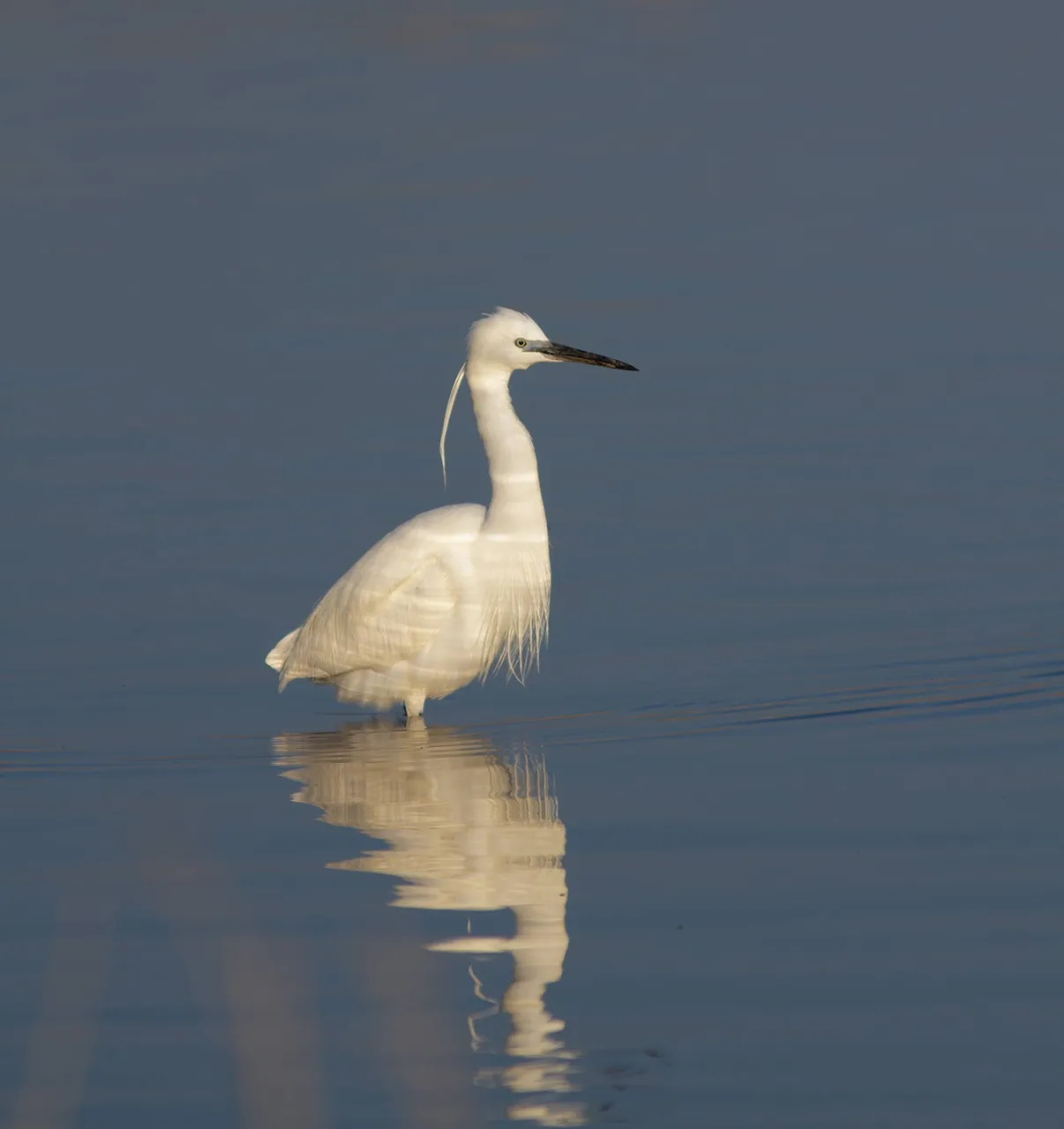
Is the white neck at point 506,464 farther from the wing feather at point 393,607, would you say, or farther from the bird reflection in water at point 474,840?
the bird reflection in water at point 474,840

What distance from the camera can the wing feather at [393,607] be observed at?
8.09 m

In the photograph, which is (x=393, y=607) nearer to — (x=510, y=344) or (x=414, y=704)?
(x=414, y=704)

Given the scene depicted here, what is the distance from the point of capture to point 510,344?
8109 millimetres

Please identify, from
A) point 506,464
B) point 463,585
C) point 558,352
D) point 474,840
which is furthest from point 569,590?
point 474,840

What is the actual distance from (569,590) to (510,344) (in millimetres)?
1165

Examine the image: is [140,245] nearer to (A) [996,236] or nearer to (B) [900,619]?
(A) [996,236]

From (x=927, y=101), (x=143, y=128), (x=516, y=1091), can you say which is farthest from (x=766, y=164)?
(x=516, y=1091)

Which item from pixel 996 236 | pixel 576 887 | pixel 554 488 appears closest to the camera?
pixel 576 887

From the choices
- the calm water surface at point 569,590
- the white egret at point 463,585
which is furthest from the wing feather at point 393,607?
the calm water surface at point 569,590

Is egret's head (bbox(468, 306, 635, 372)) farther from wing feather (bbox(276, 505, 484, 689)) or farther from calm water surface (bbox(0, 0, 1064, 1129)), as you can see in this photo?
calm water surface (bbox(0, 0, 1064, 1129))

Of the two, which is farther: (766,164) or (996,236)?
(766,164)

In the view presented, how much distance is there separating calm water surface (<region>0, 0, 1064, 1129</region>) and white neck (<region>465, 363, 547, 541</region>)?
572 millimetres

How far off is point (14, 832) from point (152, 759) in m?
0.83

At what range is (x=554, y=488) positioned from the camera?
978 cm
